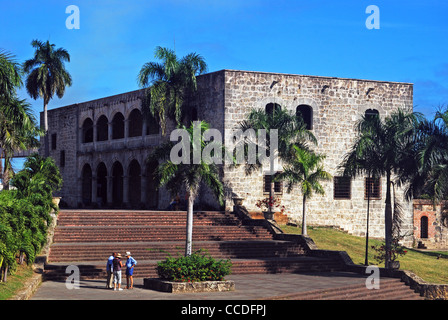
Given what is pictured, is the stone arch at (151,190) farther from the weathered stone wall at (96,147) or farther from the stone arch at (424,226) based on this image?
the stone arch at (424,226)

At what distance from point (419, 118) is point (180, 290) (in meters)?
11.0

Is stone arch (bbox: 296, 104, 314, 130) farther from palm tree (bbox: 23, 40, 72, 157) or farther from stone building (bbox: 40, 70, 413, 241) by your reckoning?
palm tree (bbox: 23, 40, 72, 157)

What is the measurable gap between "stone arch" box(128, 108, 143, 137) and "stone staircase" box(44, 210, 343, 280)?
1167 cm

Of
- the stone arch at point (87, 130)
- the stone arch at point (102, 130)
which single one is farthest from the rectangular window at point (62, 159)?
the stone arch at point (102, 130)

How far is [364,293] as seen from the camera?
66.3ft

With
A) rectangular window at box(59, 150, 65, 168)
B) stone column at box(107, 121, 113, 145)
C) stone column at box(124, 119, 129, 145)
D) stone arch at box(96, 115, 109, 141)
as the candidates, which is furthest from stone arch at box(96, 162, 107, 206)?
stone column at box(124, 119, 129, 145)

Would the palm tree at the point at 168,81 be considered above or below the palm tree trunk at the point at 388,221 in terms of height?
above

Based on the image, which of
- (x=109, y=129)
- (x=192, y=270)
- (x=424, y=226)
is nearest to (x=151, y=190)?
(x=109, y=129)

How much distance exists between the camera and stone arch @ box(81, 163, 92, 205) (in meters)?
46.5

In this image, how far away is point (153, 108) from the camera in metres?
33.9

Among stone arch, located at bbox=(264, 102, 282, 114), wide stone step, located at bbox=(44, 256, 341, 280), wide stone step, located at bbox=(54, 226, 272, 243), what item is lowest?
wide stone step, located at bbox=(44, 256, 341, 280)

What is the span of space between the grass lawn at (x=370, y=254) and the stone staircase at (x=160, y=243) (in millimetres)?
3038

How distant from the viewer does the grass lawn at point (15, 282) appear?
50.6 feet
